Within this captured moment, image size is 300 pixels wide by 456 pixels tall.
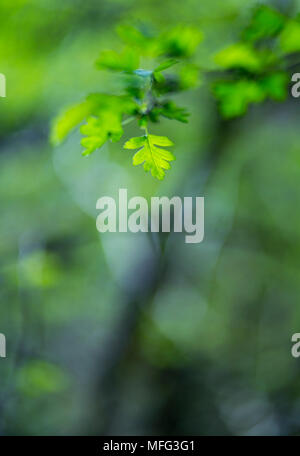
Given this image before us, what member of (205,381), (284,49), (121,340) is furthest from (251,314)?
(284,49)

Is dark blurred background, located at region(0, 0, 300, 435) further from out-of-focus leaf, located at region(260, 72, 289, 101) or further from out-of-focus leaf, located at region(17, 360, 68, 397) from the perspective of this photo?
out-of-focus leaf, located at region(260, 72, 289, 101)

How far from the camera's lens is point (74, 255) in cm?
227

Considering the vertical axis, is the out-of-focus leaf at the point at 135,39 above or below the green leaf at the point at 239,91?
below

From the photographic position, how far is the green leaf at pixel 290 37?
71 cm

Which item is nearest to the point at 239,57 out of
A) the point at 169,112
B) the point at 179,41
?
the point at 179,41

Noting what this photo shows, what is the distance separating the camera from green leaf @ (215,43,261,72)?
2.59ft

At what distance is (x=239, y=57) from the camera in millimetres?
803

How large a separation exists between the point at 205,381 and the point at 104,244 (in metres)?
1.09
